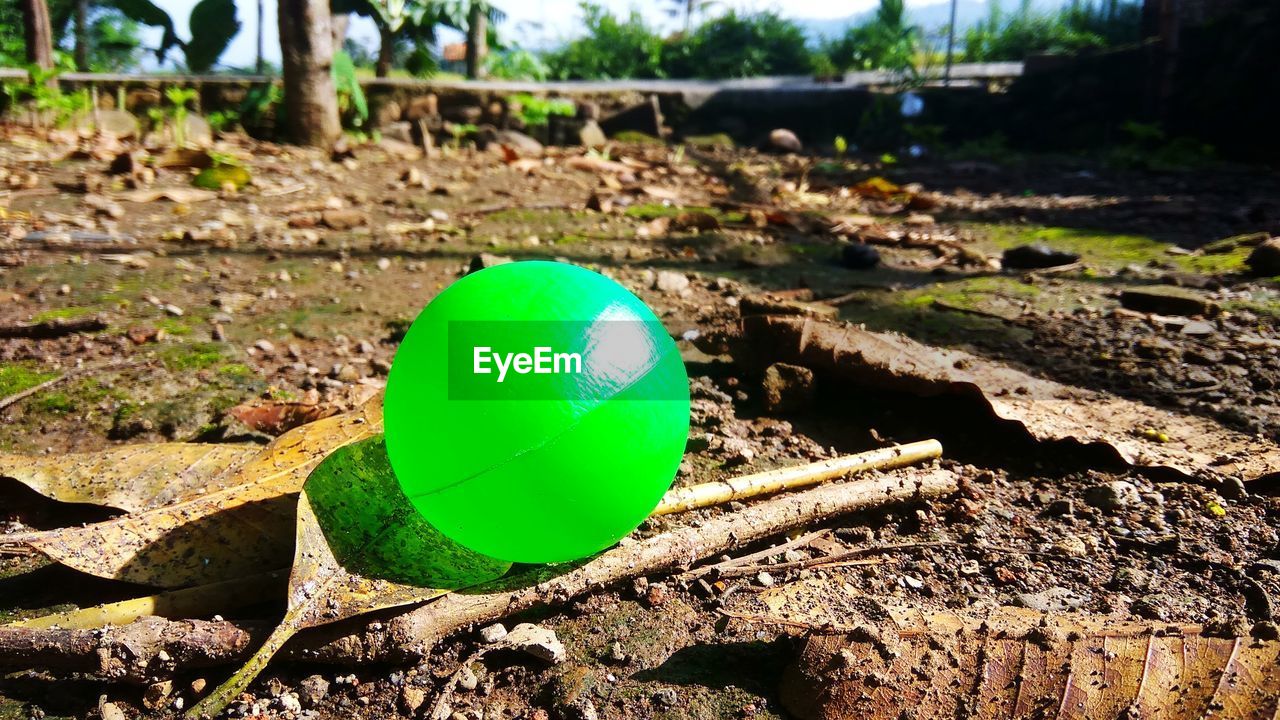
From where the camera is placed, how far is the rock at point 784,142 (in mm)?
12609

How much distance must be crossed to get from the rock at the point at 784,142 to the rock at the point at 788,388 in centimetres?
1000

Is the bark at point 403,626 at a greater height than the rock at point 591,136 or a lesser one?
lesser

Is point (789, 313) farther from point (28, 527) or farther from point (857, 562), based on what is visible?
point (28, 527)

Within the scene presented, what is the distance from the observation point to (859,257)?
546cm

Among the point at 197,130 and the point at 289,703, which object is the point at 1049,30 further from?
the point at 289,703

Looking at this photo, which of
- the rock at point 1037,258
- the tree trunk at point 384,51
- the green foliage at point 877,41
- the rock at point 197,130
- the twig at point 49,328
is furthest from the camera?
the green foliage at point 877,41

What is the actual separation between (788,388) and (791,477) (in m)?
0.67

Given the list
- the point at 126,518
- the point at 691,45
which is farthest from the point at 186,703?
the point at 691,45

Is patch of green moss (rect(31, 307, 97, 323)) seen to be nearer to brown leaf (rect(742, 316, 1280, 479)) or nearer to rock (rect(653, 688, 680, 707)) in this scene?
brown leaf (rect(742, 316, 1280, 479))

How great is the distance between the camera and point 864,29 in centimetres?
2077

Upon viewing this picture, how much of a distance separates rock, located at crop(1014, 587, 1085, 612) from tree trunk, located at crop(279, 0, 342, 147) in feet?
28.5

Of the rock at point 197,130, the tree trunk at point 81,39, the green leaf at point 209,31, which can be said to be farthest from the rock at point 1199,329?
the tree trunk at point 81,39

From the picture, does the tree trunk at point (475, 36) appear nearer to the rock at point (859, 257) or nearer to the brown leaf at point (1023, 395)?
the rock at point (859, 257)

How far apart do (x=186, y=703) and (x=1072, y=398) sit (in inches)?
105
